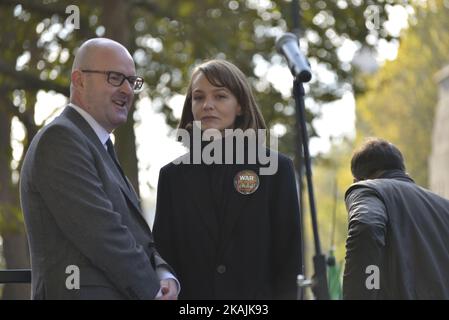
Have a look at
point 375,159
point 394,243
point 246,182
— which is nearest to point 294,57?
point 246,182

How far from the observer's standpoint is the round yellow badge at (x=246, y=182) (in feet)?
15.4

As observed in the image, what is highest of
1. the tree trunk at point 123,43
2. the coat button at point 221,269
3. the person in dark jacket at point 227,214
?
the tree trunk at point 123,43

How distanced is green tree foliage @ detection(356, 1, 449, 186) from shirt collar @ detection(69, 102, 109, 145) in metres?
35.9

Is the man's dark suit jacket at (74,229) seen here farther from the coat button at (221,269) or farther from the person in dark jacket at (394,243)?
the person in dark jacket at (394,243)

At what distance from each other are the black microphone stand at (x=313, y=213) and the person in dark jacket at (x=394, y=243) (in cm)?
39

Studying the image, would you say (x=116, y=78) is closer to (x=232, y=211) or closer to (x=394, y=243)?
(x=232, y=211)

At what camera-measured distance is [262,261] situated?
4.59m

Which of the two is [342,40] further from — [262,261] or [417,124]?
[417,124]

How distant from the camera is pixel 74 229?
3.95 m

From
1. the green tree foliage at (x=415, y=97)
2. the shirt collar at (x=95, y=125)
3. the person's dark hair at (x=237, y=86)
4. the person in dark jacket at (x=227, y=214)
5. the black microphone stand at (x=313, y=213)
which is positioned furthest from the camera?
the green tree foliage at (x=415, y=97)

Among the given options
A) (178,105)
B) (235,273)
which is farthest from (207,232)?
(178,105)

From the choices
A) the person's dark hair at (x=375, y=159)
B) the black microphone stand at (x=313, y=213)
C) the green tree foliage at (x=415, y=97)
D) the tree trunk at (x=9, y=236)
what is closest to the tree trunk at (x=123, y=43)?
the tree trunk at (x=9, y=236)

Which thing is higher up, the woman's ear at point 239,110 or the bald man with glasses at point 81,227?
the woman's ear at point 239,110
